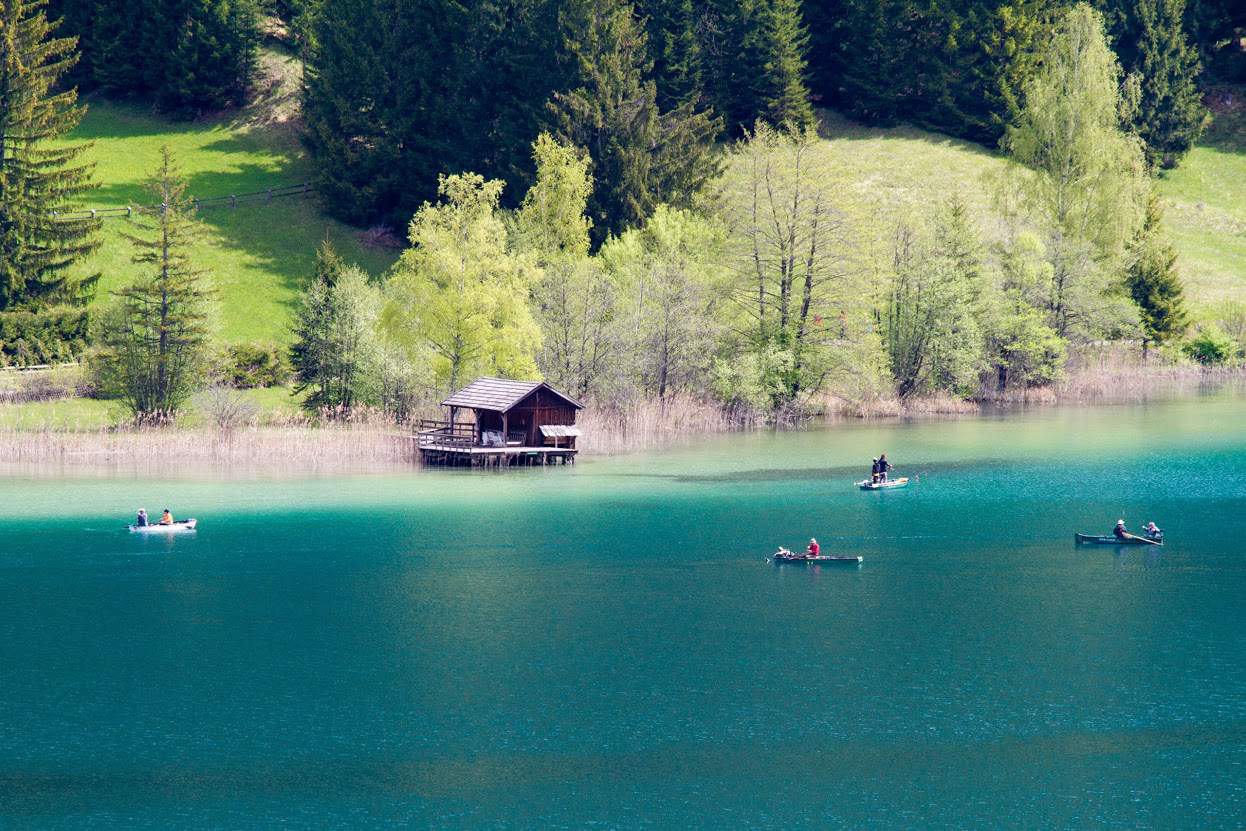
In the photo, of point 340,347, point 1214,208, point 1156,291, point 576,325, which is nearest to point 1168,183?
point 1214,208

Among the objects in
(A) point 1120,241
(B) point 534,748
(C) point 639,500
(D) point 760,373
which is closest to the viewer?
(B) point 534,748

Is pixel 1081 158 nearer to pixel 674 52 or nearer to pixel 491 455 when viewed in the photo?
pixel 674 52

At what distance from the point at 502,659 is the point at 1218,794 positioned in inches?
703

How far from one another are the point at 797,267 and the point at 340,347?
27015mm

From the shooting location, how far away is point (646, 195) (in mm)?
104188

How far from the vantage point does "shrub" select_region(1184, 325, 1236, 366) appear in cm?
11256

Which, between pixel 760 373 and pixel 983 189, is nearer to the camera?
pixel 760 373

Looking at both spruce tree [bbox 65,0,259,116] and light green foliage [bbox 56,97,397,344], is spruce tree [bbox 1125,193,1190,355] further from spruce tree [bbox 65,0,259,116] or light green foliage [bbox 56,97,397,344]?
spruce tree [bbox 65,0,259,116]

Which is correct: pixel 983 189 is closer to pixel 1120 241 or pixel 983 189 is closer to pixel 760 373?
pixel 1120 241

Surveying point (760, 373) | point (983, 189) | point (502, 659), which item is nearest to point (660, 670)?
point (502, 659)

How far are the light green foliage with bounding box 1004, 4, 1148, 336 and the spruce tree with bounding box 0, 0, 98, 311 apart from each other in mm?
61960

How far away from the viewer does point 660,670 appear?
40.8 metres

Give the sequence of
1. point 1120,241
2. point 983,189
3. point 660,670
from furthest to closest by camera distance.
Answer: point 983,189 → point 1120,241 → point 660,670

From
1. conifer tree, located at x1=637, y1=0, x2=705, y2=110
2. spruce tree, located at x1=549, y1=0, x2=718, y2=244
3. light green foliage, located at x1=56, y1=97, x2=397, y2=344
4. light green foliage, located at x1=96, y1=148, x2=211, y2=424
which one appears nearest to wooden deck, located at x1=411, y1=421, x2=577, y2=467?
light green foliage, located at x1=96, y1=148, x2=211, y2=424
